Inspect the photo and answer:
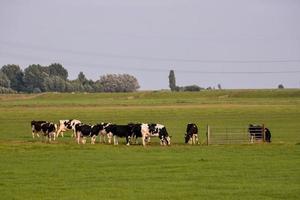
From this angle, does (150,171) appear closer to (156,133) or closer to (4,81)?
(156,133)

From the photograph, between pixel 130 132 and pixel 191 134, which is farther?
pixel 191 134

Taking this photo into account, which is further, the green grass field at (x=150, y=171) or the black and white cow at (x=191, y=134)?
the black and white cow at (x=191, y=134)

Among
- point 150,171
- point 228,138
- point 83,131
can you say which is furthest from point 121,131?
point 150,171

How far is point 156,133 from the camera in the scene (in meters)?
41.3

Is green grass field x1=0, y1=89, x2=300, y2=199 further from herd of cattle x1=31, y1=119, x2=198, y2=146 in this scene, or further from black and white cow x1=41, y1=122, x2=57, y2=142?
black and white cow x1=41, y1=122, x2=57, y2=142

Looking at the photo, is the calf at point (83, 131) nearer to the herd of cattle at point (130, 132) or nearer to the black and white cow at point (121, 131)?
the herd of cattle at point (130, 132)

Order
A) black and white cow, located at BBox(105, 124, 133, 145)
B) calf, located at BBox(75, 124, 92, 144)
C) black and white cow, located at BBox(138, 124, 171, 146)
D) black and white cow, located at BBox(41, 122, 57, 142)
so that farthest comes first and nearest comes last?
1. black and white cow, located at BBox(41, 122, 57, 142)
2. calf, located at BBox(75, 124, 92, 144)
3. black and white cow, located at BBox(105, 124, 133, 145)
4. black and white cow, located at BBox(138, 124, 171, 146)

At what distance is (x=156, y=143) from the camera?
42.5 metres

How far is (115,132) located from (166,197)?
2091 cm

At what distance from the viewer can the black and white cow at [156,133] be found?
133 ft

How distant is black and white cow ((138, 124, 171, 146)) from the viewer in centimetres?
4050

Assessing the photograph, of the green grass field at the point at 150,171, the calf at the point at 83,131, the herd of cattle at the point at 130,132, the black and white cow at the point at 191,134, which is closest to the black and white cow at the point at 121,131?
the herd of cattle at the point at 130,132

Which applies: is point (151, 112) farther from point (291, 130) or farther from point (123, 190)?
point (123, 190)

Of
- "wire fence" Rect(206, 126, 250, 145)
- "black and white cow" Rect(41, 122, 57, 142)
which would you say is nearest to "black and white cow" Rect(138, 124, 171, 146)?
"wire fence" Rect(206, 126, 250, 145)
